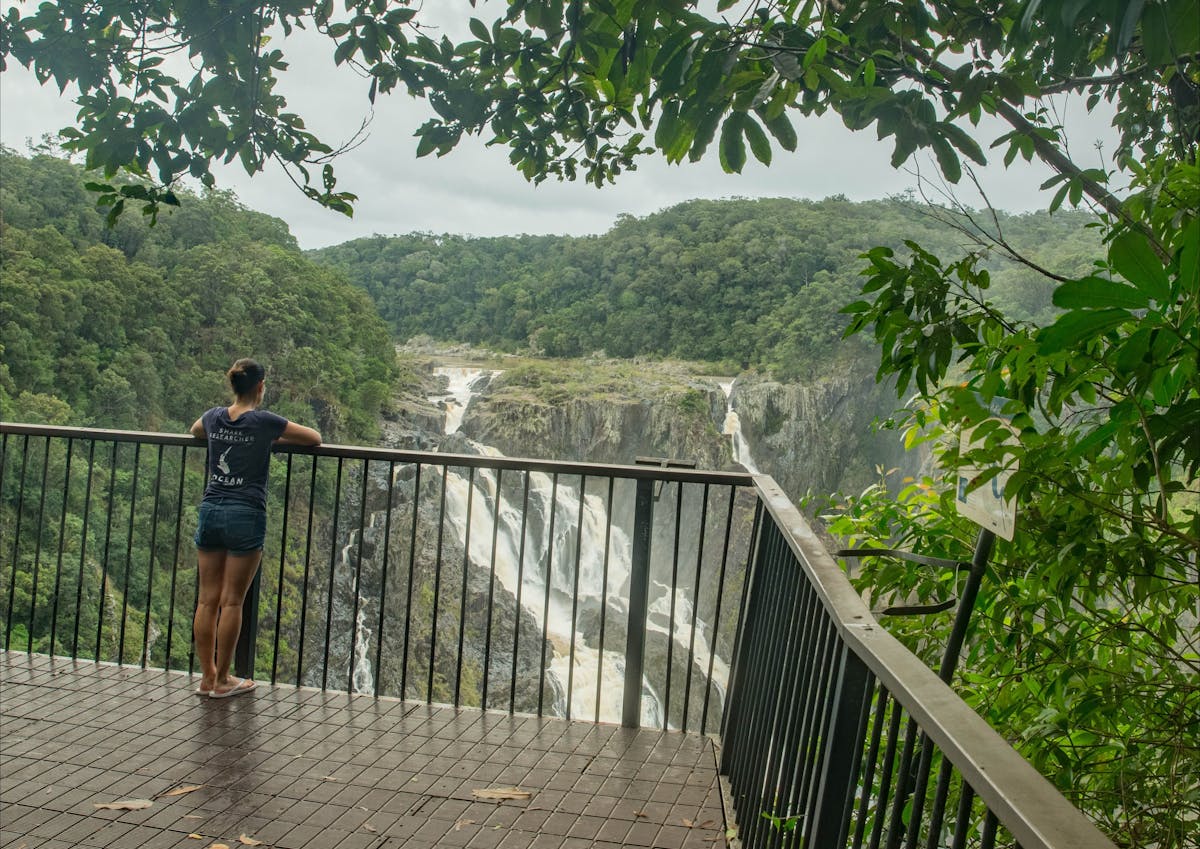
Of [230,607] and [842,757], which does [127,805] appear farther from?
[842,757]

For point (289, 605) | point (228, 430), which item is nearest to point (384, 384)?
point (289, 605)

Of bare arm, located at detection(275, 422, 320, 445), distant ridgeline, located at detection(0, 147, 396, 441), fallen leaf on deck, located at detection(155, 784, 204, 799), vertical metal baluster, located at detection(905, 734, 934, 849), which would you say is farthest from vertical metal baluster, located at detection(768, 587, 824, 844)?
distant ridgeline, located at detection(0, 147, 396, 441)

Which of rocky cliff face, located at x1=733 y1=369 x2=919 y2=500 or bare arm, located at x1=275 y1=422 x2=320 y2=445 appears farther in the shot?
rocky cliff face, located at x1=733 y1=369 x2=919 y2=500

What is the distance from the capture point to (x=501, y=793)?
2744mm

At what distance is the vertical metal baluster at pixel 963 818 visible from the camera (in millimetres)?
720

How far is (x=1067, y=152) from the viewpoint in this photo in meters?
2.27

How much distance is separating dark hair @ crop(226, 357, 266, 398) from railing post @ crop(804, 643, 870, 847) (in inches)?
116

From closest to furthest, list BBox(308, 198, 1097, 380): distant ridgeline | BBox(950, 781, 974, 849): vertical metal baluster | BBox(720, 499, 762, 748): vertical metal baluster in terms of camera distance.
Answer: BBox(950, 781, 974, 849): vertical metal baluster < BBox(720, 499, 762, 748): vertical metal baluster < BBox(308, 198, 1097, 380): distant ridgeline

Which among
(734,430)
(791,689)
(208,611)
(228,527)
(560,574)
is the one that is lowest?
(560,574)

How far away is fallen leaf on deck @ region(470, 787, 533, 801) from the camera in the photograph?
8.93 ft

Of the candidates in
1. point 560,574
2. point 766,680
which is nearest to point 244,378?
point 766,680

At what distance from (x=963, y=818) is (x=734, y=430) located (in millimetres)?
35076

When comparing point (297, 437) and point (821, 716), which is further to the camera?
point (297, 437)

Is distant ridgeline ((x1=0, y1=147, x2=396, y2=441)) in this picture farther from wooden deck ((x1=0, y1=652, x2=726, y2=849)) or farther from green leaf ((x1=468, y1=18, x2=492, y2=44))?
green leaf ((x1=468, y1=18, x2=492, y2=44))
